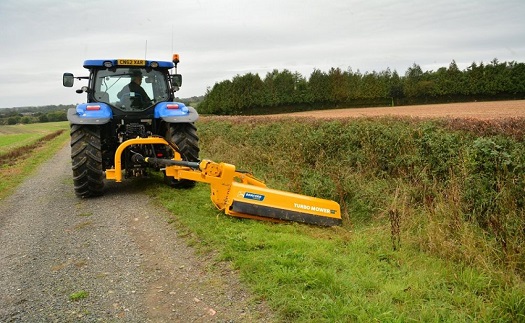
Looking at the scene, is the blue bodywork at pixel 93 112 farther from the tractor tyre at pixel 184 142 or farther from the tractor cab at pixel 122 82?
the tractor tyre at pixel 184 142

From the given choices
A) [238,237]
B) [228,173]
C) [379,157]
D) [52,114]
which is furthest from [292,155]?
[52,114]

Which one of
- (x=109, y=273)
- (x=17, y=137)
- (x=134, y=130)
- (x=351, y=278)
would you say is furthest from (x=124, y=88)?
(x=17, y=137)

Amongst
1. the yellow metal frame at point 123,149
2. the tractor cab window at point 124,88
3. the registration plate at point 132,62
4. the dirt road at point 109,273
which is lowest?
the dirt road at point 109,273

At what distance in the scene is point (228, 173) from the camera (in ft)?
17.9

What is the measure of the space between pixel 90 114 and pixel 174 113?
4.87 ft

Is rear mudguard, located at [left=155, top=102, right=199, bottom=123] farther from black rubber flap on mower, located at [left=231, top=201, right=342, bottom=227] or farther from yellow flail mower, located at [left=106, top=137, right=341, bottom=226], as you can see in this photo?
black rubber flap on mower, located at [left=231, top=201, right=342, bottom=227]

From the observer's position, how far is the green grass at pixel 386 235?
10.3 feet

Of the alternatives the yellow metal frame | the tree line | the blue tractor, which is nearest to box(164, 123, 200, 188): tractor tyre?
the blue tractor

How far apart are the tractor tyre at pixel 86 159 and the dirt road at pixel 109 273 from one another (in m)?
0.77

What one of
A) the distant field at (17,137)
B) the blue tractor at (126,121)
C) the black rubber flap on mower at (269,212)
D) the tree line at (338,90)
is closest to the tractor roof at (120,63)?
the blue tractor at (126,121)

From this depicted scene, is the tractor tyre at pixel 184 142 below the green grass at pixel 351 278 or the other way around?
the other way around

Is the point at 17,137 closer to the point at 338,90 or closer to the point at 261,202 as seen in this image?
the point at 338,90

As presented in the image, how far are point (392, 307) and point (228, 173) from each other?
116 inches

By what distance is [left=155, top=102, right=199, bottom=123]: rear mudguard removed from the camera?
771 cm
